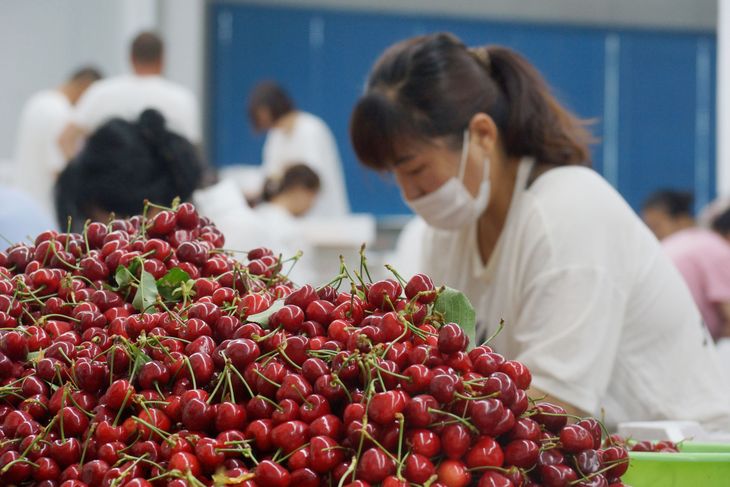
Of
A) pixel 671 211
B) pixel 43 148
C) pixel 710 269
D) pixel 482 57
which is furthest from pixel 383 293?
pixel 671 211

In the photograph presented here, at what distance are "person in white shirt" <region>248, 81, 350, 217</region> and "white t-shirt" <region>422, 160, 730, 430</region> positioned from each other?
4.52m

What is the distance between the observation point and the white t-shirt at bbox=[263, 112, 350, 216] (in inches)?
250

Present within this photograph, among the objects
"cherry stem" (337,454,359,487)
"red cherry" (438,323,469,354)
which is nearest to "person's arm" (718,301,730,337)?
"red cherry" (438,323,469,354)

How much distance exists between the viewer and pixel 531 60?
8.60 m

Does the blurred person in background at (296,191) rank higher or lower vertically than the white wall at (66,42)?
lower

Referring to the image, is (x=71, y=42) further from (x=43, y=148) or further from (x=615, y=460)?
(x=615, y=460)

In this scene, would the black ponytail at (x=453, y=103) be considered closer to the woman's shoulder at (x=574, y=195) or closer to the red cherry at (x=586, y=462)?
the woman's shoulder at (x=574, y=195)

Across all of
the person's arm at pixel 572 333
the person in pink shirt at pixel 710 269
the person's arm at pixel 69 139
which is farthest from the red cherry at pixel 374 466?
the person's arm at pixel 69 139

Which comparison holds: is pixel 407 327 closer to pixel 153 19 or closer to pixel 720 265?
pixel 720 265

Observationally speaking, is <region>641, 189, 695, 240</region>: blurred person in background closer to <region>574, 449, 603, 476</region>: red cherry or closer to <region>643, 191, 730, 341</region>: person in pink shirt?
<region>643, 191, 730, 341</region>: person in pink shirt

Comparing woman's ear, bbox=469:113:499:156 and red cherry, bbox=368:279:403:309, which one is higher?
woman's ear, bbox=469:113:499:156

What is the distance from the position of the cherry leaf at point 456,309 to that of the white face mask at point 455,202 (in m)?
0.95

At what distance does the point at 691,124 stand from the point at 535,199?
771 cm

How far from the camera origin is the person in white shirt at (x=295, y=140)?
634 cm
